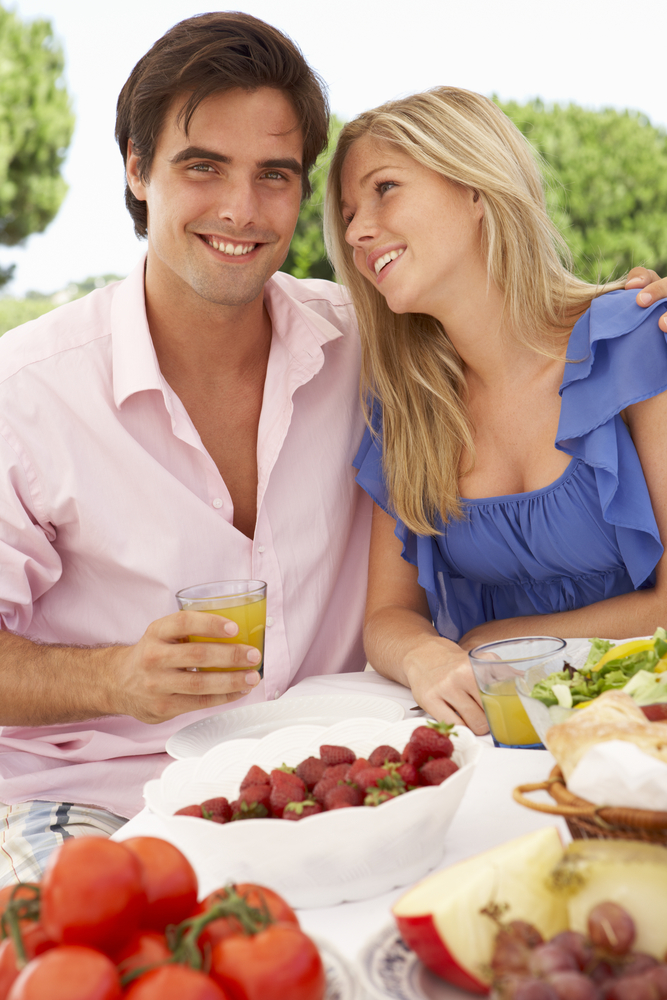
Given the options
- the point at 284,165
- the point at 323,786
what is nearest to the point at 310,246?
the point at 284,165

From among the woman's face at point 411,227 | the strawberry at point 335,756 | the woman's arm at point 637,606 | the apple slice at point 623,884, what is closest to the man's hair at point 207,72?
the woman's face at point 411,227

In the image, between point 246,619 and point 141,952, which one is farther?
point 246,619

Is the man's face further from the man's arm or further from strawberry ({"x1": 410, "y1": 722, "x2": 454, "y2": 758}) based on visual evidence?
strawberry ({"x1": 410, "y1": 722, "x2": 454, "y2": 758})

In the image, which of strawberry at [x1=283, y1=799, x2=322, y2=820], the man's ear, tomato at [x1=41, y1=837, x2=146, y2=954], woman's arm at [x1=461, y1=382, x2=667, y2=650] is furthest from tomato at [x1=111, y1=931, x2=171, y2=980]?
the man's ear

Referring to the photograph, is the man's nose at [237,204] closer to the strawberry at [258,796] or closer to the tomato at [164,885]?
the strawberry at [258,796]

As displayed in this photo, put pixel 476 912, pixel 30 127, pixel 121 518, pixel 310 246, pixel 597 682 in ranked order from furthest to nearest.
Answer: pixel 30 127
pixel 310 246
pixel 121 518
pixel 597 682
pixel 476 912

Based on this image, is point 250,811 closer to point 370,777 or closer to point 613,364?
point 370,777

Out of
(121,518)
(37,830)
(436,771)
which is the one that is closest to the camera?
(436,771)

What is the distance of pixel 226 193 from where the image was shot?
99.4 inches

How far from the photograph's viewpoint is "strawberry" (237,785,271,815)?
3.71ft

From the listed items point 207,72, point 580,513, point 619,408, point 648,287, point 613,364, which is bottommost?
point 580,513

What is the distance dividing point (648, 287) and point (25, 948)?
7.32 ft

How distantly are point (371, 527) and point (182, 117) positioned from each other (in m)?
1.35

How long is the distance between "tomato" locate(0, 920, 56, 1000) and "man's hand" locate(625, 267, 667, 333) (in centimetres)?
205
